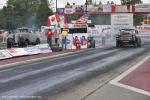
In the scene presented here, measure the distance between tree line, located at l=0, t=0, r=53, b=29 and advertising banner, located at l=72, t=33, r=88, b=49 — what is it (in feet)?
159

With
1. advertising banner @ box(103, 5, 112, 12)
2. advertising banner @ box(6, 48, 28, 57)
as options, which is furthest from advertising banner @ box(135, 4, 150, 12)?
advertising banner @ box(6, 48, 28, 57)

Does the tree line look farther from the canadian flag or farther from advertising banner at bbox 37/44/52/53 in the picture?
advertising banner at bbox 37/44/52/53

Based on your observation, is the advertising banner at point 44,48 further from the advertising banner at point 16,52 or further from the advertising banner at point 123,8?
the advertising banner at point 123,8

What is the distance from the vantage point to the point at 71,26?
153 ft

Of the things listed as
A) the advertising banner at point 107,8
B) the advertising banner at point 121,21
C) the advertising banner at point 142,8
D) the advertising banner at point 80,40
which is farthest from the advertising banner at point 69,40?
the advertising banner at point 107,8

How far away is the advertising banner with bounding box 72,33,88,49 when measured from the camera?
144 ft

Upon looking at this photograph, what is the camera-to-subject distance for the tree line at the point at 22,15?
96.1 m

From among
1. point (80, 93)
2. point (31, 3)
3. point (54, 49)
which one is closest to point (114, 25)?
point (54, 49)

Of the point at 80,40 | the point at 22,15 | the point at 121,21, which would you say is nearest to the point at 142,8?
the point at 121,21

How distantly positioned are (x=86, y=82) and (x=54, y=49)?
907 inches

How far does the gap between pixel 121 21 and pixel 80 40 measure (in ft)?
79.4

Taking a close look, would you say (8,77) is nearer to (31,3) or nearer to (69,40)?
(69,40)

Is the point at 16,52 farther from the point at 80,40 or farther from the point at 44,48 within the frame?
the point at 80,40

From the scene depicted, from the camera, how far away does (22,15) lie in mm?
111375
